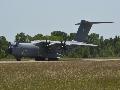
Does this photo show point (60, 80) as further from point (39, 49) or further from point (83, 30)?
point (83, 30)

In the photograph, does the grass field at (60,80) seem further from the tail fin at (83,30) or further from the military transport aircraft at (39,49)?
the tail fin at (83,30)

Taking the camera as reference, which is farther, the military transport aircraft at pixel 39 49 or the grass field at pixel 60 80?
the military transport aircraft at pixel 39 49

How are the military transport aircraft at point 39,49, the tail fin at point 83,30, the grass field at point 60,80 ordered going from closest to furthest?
the grass field at point 60,80
the military transport aircraft at point 39,49
the tail fin at point 83,30

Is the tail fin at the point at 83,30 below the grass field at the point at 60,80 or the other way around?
the other way around

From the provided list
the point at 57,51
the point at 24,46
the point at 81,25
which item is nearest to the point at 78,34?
the point at 81,25

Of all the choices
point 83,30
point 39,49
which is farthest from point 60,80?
point 83,30

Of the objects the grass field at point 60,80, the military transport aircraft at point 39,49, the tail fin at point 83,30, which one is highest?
the tail fin at point 83,30

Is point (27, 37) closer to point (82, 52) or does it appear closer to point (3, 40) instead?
point (3, 40)

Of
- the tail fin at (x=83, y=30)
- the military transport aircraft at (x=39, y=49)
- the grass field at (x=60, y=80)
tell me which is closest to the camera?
the grass field at (x=60, y=80)

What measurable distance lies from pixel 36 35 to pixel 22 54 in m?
107

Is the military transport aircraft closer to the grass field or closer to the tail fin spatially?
the tail fin

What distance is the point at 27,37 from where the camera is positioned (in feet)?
599

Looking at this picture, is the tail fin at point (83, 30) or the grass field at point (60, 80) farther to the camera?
the tail fin at point (83, 30)

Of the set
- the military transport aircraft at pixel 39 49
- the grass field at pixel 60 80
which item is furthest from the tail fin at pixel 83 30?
the grass field at pixel 60 80
